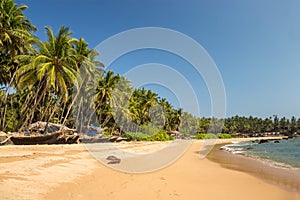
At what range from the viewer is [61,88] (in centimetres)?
2550

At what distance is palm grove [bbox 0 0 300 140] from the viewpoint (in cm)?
2208

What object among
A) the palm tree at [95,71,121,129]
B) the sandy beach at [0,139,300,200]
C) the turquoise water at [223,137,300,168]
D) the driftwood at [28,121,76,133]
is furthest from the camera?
the palm tree at [95,71,121,129]

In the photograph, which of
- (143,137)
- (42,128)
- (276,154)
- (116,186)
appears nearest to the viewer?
(116,186)

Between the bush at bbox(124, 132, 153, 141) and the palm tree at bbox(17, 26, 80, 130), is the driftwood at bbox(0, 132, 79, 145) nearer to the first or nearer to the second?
the palm tree at bbox(17, 26, 80, 130)

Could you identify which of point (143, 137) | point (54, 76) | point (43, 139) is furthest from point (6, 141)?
point (143, 137)

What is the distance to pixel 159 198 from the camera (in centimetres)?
682

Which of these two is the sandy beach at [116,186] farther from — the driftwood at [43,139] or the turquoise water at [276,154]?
the driftwood at [43,139]

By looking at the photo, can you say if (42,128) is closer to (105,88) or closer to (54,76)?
(54,76)

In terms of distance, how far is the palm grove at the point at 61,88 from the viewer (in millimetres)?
22078

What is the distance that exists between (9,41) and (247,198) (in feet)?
73.4

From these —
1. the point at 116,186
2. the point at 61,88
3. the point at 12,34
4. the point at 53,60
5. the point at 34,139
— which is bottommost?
the point at 116,186

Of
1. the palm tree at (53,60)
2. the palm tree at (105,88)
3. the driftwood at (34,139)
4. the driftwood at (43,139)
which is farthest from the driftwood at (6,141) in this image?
the palm tree at (105,88)

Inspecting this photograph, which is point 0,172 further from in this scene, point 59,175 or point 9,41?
point 9,41

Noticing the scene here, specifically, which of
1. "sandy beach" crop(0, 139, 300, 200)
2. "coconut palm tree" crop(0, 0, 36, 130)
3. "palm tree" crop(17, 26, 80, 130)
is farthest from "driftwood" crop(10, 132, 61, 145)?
"sandy beach" crop(0, 139, 300, 200)
